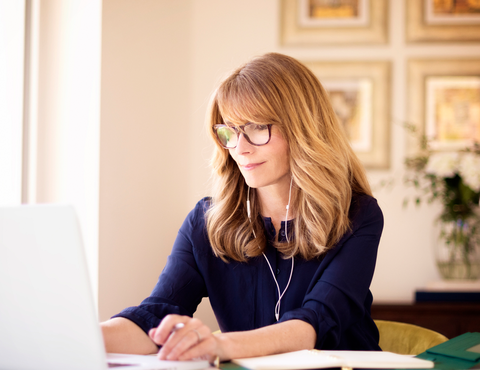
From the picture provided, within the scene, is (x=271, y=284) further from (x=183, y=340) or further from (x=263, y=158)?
(x=183, y=340)

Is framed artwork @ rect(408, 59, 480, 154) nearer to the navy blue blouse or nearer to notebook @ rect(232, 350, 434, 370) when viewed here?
the navy blue blouse

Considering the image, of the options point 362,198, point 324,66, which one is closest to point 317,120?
point 362,198

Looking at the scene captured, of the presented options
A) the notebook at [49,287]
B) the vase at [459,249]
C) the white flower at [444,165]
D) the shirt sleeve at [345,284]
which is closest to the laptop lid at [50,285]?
the notebook at [49,287]

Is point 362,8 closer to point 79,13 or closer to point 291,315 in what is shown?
point 79,13

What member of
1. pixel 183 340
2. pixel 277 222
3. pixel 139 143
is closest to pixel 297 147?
pixel 277 222

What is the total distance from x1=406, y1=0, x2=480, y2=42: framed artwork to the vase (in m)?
1.07

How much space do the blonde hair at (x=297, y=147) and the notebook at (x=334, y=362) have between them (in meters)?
0.49

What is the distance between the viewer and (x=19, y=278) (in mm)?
716

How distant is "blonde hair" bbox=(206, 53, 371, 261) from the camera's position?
1383mm

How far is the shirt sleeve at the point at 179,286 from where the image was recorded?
1188 millimetres

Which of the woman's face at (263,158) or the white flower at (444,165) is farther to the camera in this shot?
the white flower at (444,165)

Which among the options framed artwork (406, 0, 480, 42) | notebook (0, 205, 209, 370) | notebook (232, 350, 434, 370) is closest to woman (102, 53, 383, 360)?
notebook (232, 350, 434, 370)

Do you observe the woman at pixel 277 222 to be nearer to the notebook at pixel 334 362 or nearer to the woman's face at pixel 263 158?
the woman's face at pixel 263 158

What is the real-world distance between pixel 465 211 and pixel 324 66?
1.12m
